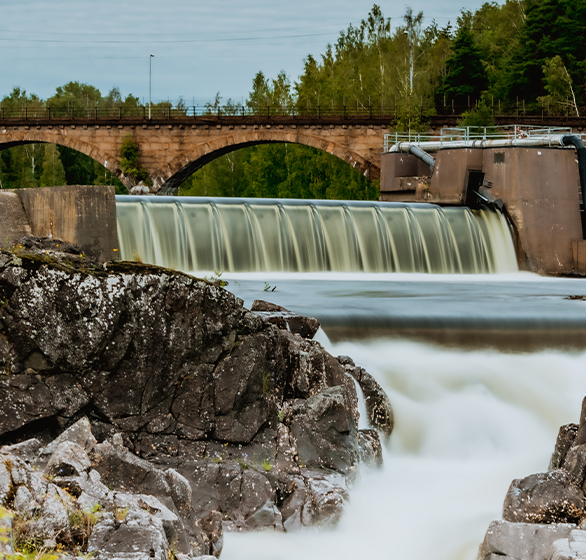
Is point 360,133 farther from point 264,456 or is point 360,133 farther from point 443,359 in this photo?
point 264,456

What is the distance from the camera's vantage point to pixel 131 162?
151 ft

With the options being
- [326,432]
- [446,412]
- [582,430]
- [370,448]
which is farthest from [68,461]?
[446,412]

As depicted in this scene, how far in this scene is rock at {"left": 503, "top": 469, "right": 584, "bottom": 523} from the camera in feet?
20.7

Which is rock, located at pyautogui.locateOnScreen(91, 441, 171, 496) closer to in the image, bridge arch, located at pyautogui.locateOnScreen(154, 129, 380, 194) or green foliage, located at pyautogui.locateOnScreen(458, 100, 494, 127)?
green foliage, located at pyautogui.locateOnScreen(458, 100, 494, 127)

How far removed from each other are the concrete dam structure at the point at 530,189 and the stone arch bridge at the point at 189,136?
57.4 feet

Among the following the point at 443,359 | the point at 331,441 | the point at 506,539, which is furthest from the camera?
the point at 443,359

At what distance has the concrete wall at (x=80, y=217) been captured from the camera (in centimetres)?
1382

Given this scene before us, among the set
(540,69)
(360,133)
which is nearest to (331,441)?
(360,133)

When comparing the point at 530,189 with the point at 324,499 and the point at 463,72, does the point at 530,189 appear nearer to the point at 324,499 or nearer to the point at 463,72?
the point at 324,499

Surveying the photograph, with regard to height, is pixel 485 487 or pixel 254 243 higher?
pixel 254 243

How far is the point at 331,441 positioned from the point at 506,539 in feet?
6.40

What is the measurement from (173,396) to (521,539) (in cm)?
306

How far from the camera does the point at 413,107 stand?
44469mm

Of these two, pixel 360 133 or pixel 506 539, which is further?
pixel 360 133
